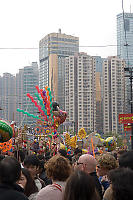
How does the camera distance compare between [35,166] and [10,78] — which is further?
[10,78]

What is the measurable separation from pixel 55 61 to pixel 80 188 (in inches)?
1509

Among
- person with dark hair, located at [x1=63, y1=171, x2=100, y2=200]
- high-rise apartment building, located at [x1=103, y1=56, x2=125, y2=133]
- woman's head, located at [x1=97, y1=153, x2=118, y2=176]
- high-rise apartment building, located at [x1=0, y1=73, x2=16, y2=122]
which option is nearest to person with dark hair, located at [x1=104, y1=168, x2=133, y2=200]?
person with dark hair, located at [x1=63, y1=171, x2=100, y2=200]

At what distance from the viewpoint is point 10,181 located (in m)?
2.97

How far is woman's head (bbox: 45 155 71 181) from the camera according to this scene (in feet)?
11.3

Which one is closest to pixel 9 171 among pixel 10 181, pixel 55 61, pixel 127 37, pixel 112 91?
pixel 10 181

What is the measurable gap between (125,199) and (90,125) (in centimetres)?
4916

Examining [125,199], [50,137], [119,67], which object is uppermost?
[119,67]

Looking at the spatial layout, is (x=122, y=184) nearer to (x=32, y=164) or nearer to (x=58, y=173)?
(x=58, y=173)

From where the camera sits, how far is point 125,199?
2359 millimetres

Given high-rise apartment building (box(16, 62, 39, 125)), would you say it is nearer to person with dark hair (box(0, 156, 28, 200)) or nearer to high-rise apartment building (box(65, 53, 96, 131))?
high-rise apartment building (box(65, 53, 96, 131))

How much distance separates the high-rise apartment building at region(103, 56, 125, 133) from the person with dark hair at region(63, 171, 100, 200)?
32.1m

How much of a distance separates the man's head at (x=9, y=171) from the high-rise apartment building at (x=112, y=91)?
3159 cm

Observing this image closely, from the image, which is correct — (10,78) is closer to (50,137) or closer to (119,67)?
(119,67)

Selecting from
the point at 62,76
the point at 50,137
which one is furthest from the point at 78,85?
the point at 50,137
